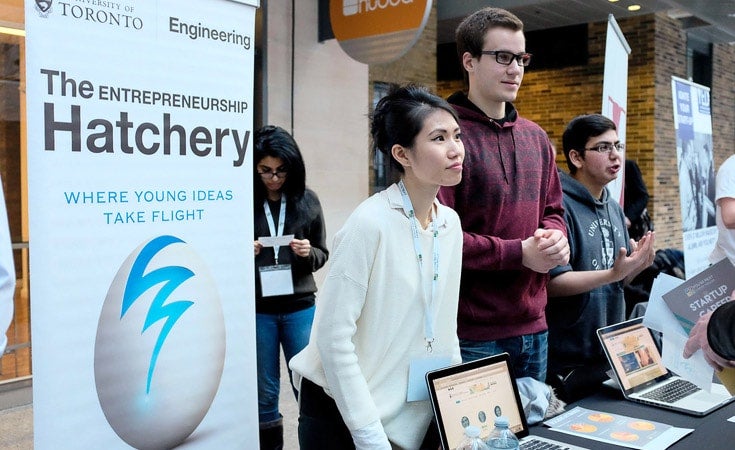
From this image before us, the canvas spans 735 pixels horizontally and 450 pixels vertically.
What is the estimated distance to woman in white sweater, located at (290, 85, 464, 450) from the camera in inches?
67.3

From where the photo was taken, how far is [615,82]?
11.8 ft

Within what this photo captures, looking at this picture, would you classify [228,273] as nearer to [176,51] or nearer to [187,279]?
[187,279]

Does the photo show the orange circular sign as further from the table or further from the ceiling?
the ceiling

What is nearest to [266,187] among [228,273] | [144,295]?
[228,273]

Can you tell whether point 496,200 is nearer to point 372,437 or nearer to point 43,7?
point 372,437

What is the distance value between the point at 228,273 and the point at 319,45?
3.80 metres

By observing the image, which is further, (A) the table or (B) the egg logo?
(B) the egg logo

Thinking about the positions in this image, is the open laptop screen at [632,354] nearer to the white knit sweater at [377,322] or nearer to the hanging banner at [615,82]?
the white knit sweater at [377,322]

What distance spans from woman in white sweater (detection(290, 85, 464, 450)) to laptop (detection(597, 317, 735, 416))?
0.71m

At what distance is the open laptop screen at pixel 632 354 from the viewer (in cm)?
232

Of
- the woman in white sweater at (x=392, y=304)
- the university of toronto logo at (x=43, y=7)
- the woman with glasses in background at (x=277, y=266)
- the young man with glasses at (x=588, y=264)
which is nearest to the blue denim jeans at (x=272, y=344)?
the woman with glasses in background at (x=277, y=266)

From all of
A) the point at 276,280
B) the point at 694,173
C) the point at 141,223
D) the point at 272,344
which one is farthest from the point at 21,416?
the point at 694,173

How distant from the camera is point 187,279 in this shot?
2.27 meters

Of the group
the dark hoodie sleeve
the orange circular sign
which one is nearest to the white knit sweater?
the dark hoodie sleeve
